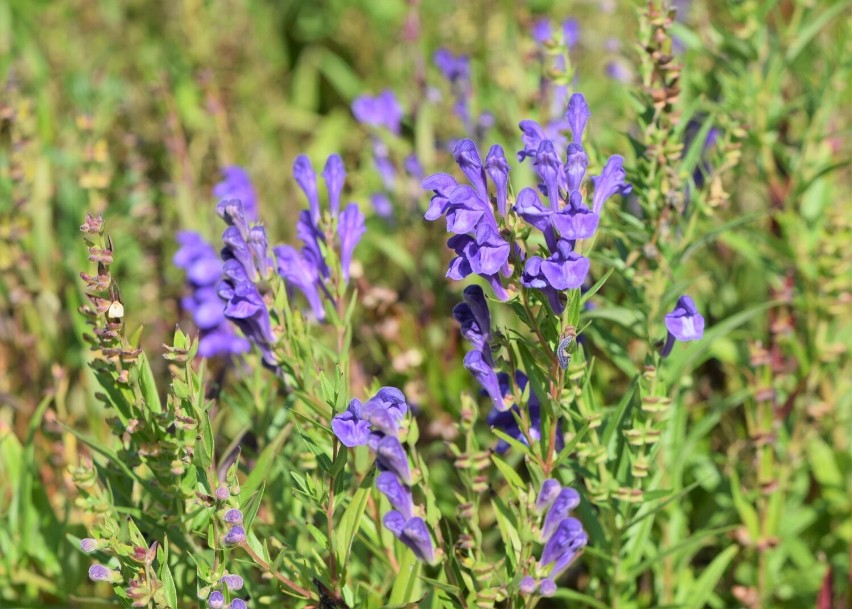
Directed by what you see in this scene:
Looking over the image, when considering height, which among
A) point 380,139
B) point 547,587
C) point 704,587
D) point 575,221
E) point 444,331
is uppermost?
point 380,139

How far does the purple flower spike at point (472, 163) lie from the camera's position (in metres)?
1.68

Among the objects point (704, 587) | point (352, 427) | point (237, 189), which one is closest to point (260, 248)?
point (352, 427)

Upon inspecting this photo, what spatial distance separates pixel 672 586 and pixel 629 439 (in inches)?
26.4

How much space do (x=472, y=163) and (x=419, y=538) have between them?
68 cm

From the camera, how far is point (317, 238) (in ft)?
7.11

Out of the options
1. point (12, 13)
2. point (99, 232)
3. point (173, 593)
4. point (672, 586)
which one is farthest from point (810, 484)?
point (12, 13)

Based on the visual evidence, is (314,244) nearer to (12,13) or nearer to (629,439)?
(629,439)

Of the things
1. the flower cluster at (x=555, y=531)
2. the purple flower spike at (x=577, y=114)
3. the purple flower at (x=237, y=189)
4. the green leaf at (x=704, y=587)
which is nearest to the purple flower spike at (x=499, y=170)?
the purple flower spike at (x=577, y=114)

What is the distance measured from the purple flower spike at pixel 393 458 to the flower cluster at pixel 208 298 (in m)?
1.20

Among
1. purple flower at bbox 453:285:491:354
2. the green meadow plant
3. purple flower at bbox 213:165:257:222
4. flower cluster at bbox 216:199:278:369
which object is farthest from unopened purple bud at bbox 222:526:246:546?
purple flower at bbox 213:165:257:222

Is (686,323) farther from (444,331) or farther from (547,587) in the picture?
(444,331)

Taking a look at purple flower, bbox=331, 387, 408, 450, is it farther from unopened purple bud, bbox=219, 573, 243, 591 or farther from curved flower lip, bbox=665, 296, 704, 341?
curved flower lip, bbox=665, 296, 704, 341

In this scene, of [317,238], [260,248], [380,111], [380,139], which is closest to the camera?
[260,248]

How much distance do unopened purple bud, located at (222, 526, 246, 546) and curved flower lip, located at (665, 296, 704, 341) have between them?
2.83 feet
